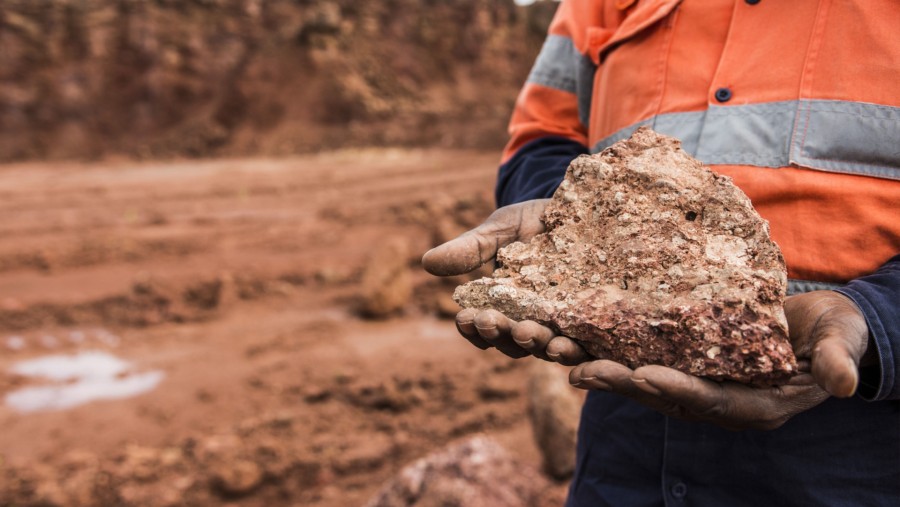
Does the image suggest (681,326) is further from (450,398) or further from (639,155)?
(450,398)

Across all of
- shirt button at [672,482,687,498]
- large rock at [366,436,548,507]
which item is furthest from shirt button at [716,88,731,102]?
large rock at [366,436,548,507]

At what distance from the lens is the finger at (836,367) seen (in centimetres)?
99

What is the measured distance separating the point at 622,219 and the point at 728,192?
0.22m

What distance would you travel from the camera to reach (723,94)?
1.36 m

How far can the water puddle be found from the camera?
421 centimetres

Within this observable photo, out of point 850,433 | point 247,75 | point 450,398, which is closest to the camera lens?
point 850,433

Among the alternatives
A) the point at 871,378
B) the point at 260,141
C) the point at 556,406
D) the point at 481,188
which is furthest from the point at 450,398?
the point at 260,141

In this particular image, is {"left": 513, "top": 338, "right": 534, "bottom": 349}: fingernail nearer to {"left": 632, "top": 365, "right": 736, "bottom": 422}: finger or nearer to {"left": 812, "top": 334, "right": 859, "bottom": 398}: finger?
{"left": 632, "top": 365, "right": 736, "bottom": 422}: finger

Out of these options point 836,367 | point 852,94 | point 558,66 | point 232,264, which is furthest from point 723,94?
point 232,264

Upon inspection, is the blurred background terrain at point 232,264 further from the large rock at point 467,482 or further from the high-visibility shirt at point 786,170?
the high-visibility shirt at point 786,170

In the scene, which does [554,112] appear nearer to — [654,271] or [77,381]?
[654,271]

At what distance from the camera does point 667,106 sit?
1.47m

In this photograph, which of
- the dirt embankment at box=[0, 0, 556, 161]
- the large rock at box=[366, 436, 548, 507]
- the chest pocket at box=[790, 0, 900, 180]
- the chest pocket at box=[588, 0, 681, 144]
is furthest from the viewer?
the dirt embankment at box=[0, 0, 556, 161]

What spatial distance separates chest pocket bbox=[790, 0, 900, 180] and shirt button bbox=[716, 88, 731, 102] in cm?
13
